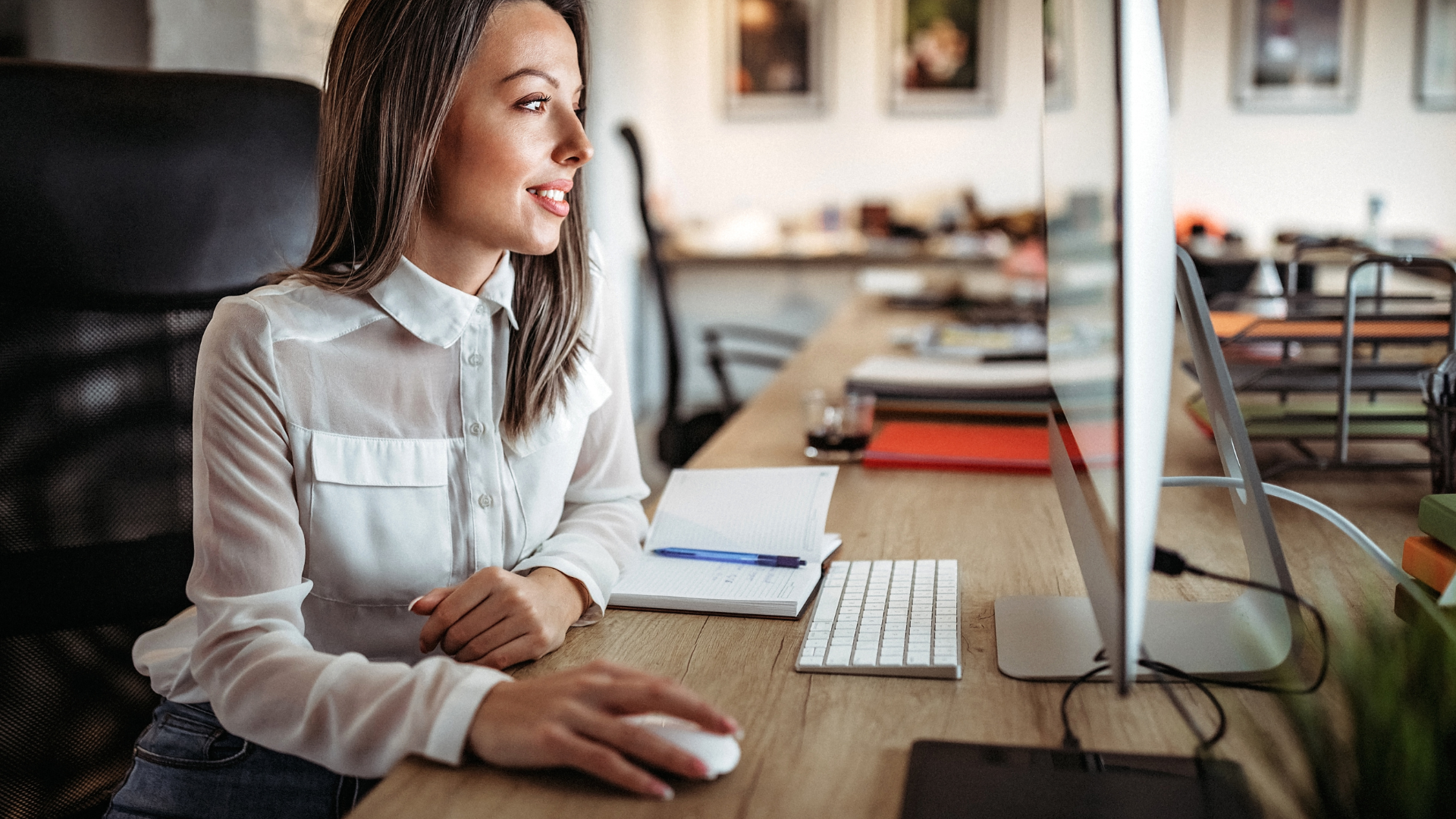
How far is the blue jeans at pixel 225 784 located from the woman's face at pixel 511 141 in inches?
19.1

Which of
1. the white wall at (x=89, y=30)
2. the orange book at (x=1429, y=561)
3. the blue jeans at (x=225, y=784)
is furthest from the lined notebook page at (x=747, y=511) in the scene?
the white wall at (x=89, y=30)

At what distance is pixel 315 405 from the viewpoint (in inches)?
35.5

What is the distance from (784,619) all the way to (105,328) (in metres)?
0.72

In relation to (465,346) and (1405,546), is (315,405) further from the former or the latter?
(1405,546)

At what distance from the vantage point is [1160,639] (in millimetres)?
768

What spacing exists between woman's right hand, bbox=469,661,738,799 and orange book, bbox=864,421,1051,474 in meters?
0.80

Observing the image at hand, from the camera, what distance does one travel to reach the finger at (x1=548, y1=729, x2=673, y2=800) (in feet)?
1.88

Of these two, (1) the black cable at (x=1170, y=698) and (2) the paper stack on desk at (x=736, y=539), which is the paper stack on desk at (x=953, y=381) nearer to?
(2) the paper stack on desk at (x=736, y=539)

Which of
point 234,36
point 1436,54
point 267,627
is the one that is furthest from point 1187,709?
point 1436,54

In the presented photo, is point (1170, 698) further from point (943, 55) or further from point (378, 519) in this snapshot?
point (943, 55)

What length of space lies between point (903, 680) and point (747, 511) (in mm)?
A: 354

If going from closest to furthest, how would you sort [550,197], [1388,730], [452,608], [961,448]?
1. [1388,730]
2. [452,608]
3. [550,197]
4. [961,448]

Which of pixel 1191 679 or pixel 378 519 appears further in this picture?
pixel 378 519

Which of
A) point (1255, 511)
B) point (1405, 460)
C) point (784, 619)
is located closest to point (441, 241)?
point (784, 619)
